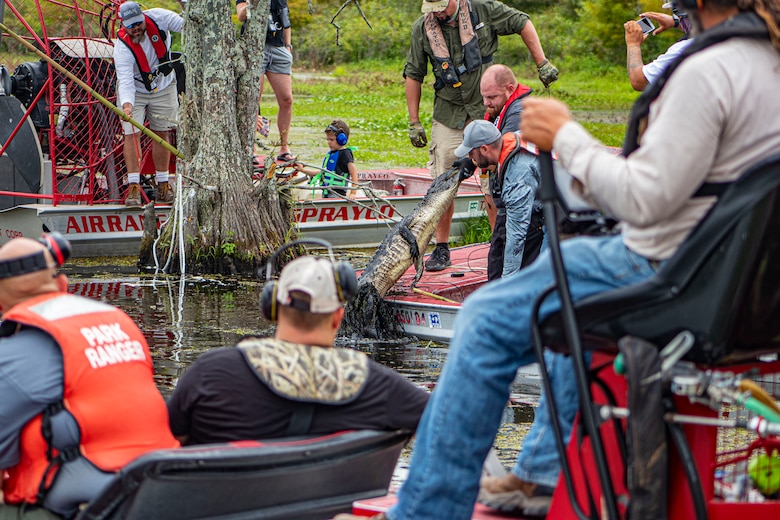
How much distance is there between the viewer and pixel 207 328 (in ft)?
28.8

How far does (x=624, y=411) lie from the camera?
8.77ft

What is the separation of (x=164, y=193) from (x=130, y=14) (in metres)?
2.00

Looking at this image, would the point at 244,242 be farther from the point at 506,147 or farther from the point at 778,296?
the point at 778,296

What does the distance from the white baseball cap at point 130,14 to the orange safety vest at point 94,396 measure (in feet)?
25.7

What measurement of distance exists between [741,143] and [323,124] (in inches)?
879

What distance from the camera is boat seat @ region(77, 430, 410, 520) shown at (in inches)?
120

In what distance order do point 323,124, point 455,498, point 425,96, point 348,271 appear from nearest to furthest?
point 455,498 < point 348,271 < point 323,124 < point 425,96

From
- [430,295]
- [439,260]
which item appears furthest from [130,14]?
[430,295]

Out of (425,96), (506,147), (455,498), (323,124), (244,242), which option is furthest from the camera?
(425,96)

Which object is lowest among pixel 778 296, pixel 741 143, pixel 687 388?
pixel 687 388

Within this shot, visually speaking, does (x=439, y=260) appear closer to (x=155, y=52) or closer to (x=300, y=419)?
(x=155, y=52)

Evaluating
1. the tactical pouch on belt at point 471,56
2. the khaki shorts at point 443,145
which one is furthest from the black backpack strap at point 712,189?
the khaki shorts at point 443,145

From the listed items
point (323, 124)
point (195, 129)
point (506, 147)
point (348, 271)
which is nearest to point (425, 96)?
point (323, 124)

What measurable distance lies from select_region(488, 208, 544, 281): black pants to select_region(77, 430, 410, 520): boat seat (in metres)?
3.87
